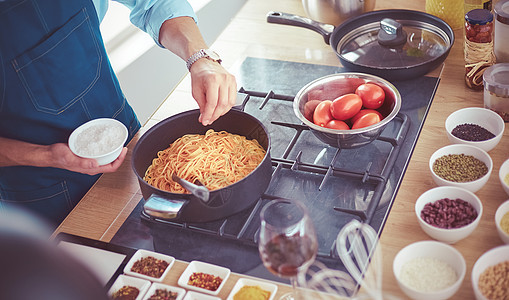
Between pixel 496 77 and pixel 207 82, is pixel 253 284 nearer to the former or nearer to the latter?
pixel 207 82

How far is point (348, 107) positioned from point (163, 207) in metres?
0.63

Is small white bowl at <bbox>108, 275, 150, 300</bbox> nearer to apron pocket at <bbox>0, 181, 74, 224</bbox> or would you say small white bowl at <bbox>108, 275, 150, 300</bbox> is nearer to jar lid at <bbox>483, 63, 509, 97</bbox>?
apron pocket at <bbox>0, 181, 74, 224</bbox>

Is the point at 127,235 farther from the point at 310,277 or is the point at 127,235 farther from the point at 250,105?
the point at 250,105

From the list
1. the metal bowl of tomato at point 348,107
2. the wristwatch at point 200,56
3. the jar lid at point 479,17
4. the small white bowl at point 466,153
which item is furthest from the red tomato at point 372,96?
the wristwatch at point 200,56

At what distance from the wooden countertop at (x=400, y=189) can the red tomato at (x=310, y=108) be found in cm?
32

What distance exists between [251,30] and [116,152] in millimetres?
984

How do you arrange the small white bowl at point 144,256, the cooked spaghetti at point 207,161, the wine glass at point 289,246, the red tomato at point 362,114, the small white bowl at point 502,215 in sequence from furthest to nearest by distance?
the red tomato at point 362,114 < the cooked spaghetti at point 207,161 < the small white bowl at point 144,256 < the small white bowl at point 502,215 < the wine glass at point 289,246

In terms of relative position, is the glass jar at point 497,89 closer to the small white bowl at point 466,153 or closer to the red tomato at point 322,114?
the small white bowl at point 466,153

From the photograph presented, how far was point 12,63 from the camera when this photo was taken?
64.8 inches

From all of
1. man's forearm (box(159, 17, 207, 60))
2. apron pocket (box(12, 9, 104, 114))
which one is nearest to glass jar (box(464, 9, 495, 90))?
man's forearm (box(159, 17, 207, 60))

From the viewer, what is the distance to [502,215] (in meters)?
1.27

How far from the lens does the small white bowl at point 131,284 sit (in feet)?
4.30

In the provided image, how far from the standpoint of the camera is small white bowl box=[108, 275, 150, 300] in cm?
131

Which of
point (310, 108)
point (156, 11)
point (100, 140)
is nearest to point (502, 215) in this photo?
point (310, 108)
